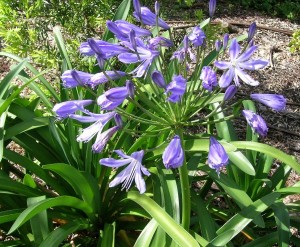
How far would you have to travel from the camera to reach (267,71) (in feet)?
14.3

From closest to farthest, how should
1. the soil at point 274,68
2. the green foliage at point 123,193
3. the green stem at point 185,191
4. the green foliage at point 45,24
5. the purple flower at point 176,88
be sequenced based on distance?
the purple flower at point 176,88, the green stem at point 185,191, the green foliage at point 123,193, the green foliage at point 45,24, the soil at point 274,68

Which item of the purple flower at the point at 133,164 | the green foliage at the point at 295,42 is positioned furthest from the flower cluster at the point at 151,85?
A: the green foliage at the point at 295,42

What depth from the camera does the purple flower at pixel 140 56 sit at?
5.36ft

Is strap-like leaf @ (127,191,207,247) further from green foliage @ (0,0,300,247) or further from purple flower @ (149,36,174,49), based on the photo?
purple flower @ (149,36,174,49)

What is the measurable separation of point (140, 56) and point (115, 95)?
204mm

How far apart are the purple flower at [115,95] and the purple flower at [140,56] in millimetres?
126

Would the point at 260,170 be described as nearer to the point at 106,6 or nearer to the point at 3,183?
the point at 3,183

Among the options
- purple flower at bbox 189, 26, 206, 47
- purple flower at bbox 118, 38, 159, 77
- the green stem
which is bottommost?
the green stem

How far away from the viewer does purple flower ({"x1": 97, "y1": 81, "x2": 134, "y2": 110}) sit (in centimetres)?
152

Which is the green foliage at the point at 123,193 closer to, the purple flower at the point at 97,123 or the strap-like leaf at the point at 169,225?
the strap-like leaf at the point at 169,225

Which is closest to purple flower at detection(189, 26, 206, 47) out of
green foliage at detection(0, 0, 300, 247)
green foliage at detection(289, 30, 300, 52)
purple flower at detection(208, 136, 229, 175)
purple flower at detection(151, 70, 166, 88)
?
purple flower at detection(151, 70, 166, 88)

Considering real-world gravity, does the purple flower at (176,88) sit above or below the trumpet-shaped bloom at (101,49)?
below

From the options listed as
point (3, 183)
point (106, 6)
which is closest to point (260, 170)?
point (3, 183)

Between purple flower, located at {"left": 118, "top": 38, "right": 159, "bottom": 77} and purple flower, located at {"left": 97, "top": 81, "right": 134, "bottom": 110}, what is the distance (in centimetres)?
13
